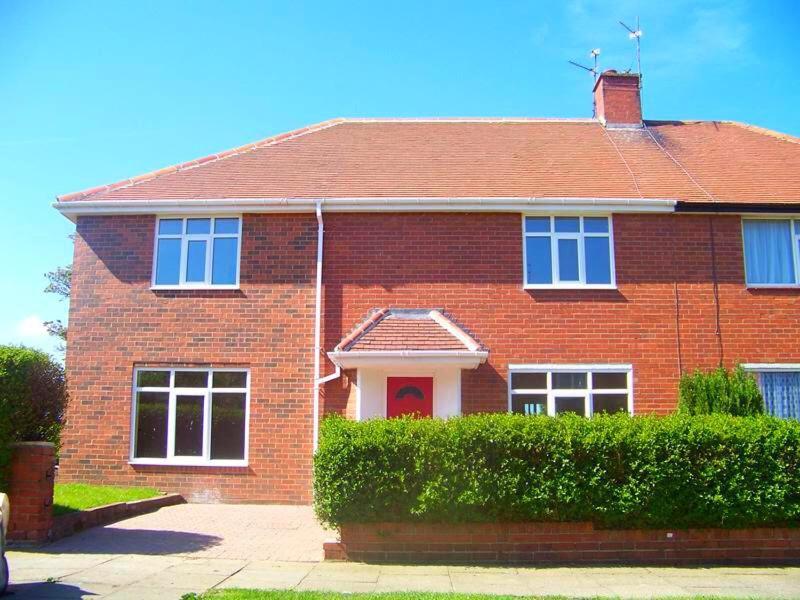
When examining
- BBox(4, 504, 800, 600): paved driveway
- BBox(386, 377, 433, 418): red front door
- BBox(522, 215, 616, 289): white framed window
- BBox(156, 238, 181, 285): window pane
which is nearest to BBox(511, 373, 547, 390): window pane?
BBox(386, 377, 433, 418): red front door

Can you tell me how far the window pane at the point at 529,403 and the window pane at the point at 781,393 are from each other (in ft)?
13.3

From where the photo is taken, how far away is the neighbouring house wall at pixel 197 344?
1249 cm

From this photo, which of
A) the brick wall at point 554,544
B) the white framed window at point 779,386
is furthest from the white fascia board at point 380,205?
the brick wall at point 554,544

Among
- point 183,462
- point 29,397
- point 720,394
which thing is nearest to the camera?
point 29,397

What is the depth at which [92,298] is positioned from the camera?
43.2 ft

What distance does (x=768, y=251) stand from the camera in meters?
13.4

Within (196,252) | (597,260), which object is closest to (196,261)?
(196,252)

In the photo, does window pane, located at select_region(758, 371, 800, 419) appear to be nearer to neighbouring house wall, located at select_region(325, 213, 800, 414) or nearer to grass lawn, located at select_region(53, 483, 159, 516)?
neighbouring house wall, located at select_region(325, 213, 800, 414)

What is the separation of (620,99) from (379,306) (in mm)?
8850

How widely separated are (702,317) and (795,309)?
1813 millimetres

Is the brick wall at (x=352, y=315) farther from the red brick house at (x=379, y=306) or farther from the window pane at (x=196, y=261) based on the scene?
the window pane at (x=196, y=261)

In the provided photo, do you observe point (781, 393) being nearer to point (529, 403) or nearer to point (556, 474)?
point (529, 403)

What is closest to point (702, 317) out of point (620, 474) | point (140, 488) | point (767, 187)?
point (767, 187)

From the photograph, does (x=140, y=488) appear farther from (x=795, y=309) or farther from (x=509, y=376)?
(x=795, y=309)
